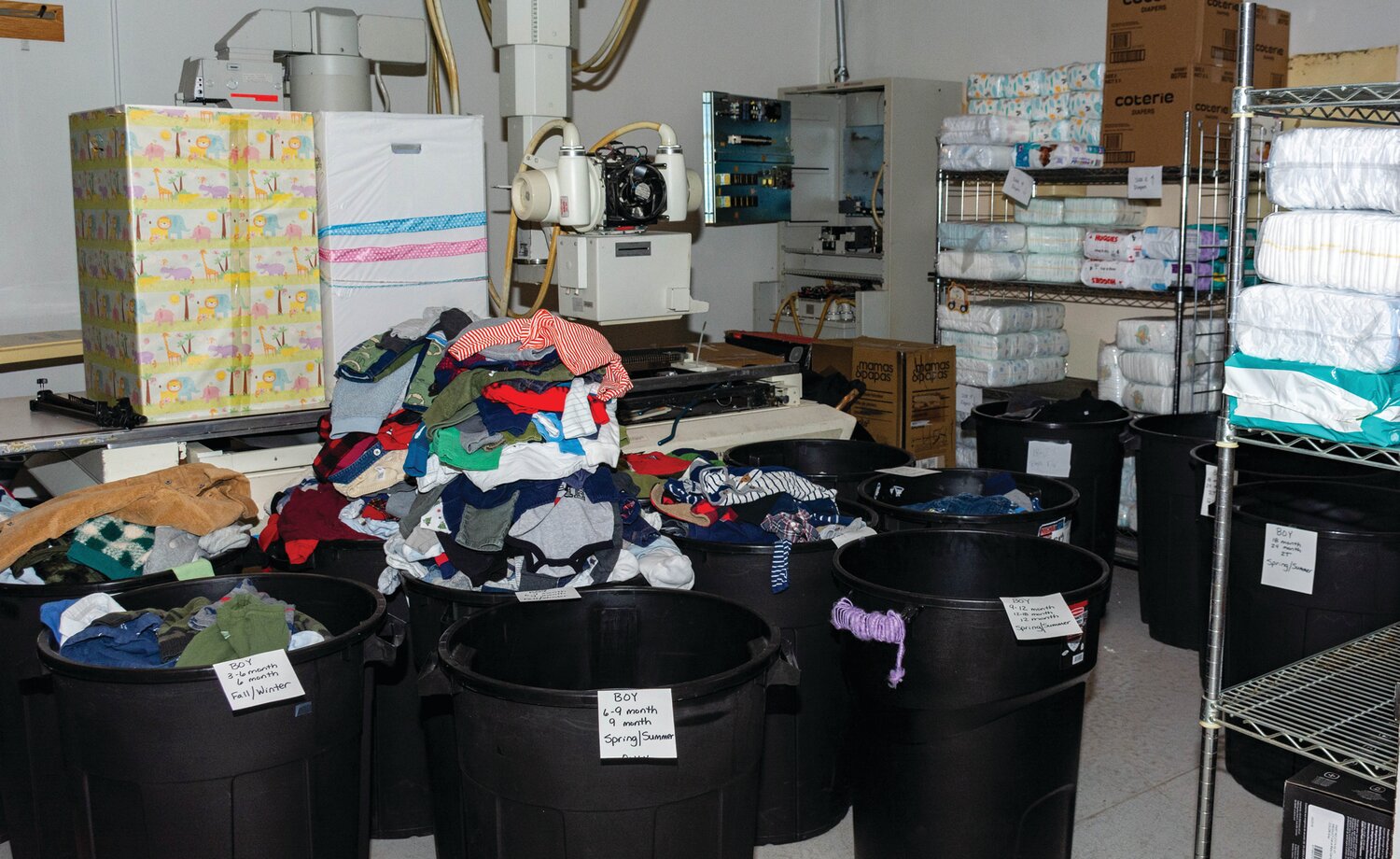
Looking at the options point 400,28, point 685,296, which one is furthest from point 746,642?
point 400,28

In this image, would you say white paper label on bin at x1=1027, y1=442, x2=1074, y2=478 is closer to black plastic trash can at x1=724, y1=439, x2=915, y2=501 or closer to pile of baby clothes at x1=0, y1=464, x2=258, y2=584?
black plastic trash can at x1=724, y1=439, x2=915, y2=501

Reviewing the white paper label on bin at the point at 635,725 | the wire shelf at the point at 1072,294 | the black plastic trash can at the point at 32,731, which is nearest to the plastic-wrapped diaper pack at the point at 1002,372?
the wire shelf at the point at 1072,294

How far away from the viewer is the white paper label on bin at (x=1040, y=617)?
6.46 feet

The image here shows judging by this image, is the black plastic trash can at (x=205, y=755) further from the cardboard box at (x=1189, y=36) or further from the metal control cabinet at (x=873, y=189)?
the metal control cabinet at (x=873, y=189)

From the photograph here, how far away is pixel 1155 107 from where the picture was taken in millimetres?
4113

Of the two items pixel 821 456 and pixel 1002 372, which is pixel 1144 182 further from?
pixel 821 456

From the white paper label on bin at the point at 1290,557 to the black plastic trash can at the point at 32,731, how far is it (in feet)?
7.09

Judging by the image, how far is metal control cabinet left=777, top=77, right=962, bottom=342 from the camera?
5105 millimetres

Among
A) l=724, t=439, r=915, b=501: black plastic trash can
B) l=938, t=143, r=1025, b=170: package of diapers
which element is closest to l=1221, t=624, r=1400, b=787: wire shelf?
l=724, t=439, r=915, b=501: black plastic trash can

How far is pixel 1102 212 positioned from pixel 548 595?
10.3 feet

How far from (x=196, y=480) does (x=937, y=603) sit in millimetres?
1578

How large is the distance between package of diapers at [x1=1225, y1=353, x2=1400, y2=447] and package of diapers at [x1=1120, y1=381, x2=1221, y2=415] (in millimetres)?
2425

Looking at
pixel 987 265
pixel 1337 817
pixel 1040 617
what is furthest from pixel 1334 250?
pixel 987 265

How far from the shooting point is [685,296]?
330cm
